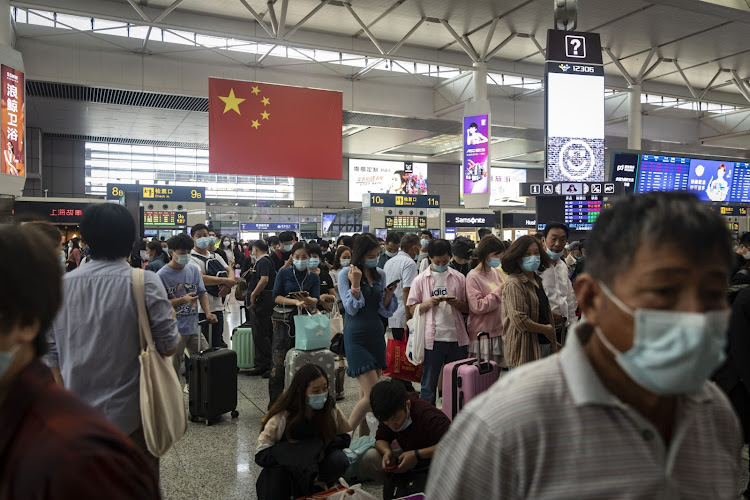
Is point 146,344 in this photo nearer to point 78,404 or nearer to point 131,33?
point 78,404

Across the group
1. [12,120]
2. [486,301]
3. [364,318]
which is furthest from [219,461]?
[12,120]

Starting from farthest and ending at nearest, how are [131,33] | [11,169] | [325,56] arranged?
[325,56] < [131,33] < [11,169]

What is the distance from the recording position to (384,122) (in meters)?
21.3

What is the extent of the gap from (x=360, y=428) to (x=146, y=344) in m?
2.28

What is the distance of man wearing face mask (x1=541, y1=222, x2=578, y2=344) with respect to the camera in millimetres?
4832

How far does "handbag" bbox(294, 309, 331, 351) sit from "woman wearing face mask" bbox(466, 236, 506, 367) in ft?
4.10

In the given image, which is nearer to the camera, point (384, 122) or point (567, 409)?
point (567, 409)

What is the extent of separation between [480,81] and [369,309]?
529 inches

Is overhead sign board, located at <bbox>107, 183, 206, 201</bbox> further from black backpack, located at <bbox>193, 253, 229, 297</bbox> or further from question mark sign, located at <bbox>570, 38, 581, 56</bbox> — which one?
question mark sign, located at <bbox>570, 38, 581, 56</bbox>

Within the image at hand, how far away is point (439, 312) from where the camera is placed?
4809mm

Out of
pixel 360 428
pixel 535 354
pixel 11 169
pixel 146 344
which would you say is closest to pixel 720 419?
pixel 146 344

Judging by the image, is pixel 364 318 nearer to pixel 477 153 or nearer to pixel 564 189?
pixel 564 189

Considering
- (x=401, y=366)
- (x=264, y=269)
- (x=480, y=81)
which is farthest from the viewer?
(x=480, y=81)

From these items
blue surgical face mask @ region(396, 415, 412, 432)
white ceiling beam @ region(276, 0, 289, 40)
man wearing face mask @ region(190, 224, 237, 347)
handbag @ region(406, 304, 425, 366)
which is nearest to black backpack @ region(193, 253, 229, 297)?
man wearing face mask @ region(190, 224, 237, 347)
